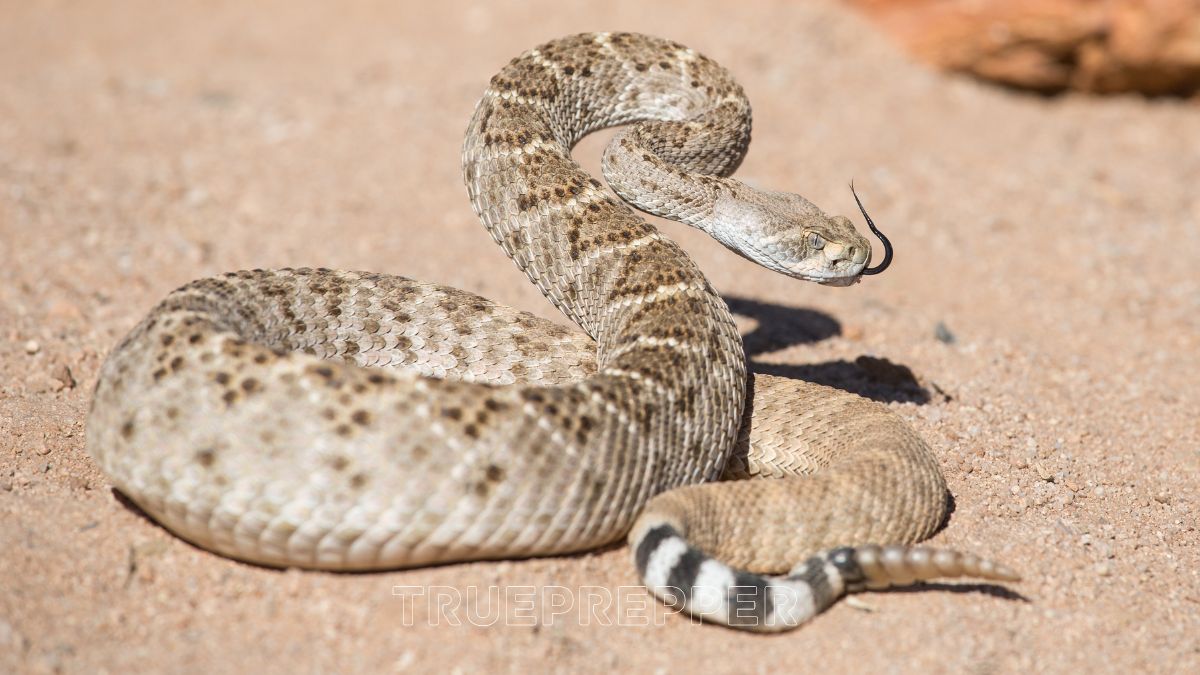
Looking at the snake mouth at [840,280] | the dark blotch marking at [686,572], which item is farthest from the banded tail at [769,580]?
the snake mouth at [840,280]

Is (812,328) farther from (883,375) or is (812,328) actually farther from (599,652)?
(599,652)

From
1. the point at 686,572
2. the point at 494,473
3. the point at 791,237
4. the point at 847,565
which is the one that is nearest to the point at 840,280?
the point at 791,237

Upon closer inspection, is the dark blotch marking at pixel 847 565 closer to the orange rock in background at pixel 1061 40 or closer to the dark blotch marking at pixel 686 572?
the dark blotch marking at pixel 686 572

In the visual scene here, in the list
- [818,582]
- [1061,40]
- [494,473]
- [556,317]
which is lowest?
[556,317]

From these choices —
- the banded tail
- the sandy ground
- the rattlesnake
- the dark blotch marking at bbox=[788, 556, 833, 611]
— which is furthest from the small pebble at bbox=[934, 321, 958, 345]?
the dark blotch marking at bbox=[788, 556, 833, 611]

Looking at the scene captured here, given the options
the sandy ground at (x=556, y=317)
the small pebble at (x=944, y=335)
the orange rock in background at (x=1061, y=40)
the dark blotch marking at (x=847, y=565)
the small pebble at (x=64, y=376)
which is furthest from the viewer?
the orange rock in background at (x=1061, y=40)

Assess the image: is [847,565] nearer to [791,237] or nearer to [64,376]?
[791,237]
